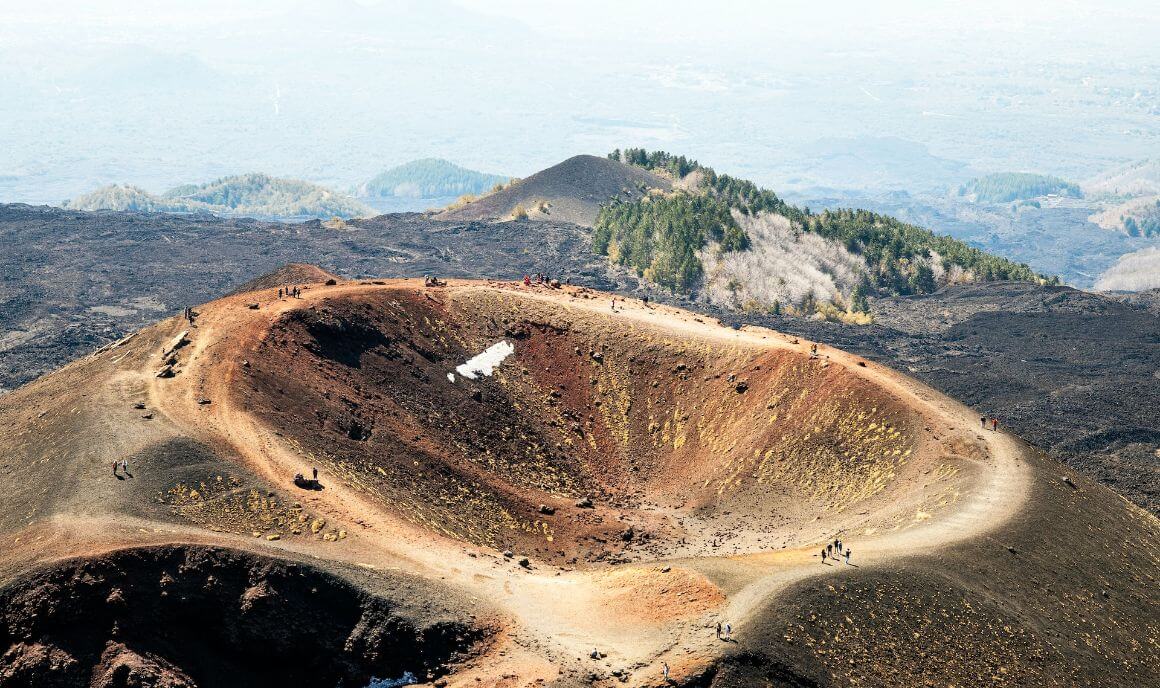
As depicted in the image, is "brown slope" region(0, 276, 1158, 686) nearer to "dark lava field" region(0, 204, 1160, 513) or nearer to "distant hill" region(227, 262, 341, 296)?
"distant hill" region(227, 262, 341, 296)

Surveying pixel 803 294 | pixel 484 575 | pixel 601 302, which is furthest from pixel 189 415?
pixel 803 294

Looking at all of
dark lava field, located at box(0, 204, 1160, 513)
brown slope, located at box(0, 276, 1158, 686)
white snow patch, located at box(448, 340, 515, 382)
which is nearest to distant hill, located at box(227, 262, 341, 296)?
brown slope, located at box(0, 276, 1158, 686)

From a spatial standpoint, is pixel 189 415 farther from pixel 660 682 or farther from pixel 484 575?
pixel 660 682

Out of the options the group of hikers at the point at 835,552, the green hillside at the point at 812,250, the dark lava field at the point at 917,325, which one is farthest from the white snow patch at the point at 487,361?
the green hillside at the point at 812,250

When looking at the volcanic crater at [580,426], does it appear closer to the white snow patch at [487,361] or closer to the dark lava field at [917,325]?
the white snow patch at [487,361]

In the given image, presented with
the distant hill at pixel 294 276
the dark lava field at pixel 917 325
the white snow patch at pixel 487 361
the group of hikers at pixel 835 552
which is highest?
the group of hikers at pixel 835 552
